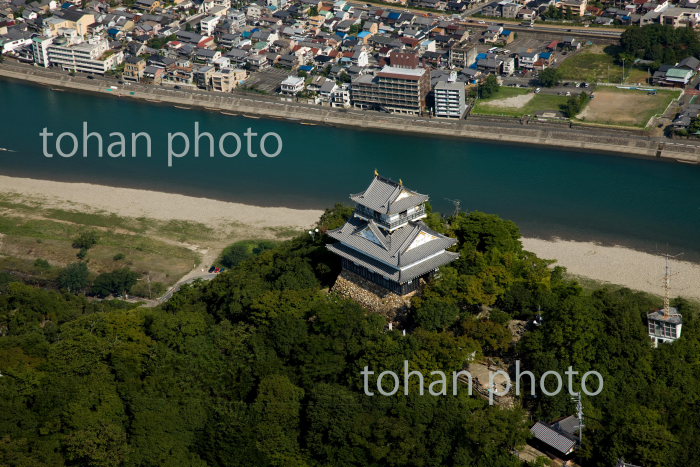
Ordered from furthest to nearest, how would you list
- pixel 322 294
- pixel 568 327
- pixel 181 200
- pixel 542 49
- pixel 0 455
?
pixel 542 49
pixel 181 200
pixel 322 294
pixel 568 327
pixel 0 455

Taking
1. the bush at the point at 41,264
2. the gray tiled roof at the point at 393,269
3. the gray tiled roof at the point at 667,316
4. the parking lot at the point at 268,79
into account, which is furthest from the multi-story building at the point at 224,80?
the gray tiled roof at the point at 667,316

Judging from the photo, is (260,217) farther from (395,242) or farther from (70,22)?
(70,22)

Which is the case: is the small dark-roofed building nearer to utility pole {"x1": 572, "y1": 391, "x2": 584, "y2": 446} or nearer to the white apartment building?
utility pole {"x1": 572, "y1": 391, "x2": 584, "y2": 446}

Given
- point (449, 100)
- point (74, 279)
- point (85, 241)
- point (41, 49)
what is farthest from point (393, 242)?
point (41, 49)

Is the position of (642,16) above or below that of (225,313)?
above


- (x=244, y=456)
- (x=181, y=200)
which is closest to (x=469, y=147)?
(x=181, y=200)

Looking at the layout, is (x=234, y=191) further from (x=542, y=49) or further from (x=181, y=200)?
(x=542, y=49)
